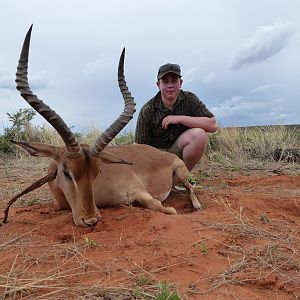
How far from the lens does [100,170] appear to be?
562 cm

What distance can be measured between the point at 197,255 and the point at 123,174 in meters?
2.31

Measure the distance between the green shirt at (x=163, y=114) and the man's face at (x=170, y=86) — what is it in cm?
20

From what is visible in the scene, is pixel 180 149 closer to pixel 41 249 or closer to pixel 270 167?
pixel 270 167

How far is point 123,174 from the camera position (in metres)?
5.86

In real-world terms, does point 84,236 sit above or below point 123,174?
below

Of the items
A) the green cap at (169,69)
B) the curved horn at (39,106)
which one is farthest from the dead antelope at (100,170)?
the green cap at (169,69)

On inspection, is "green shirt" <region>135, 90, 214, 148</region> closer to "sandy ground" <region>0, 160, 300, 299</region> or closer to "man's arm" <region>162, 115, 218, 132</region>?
"man's arm" <region>162, 115, 218, 132</region>

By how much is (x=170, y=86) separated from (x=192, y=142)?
101cm

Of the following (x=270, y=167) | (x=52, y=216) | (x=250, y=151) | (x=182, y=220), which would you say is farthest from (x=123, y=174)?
(x=250, y=151)

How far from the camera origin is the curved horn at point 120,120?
201 inches

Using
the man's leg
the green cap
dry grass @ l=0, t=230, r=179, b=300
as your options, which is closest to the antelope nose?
dry grass @ l=0, t=230, r=179, b=300

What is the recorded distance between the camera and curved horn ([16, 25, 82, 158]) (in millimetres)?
4615

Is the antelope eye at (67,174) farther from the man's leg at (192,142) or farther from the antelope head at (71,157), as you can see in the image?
the man's leg at (192,142)

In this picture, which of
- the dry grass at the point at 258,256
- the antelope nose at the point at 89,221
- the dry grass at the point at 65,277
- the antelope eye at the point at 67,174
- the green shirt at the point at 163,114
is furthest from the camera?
the green shirt at the point at 163,114
